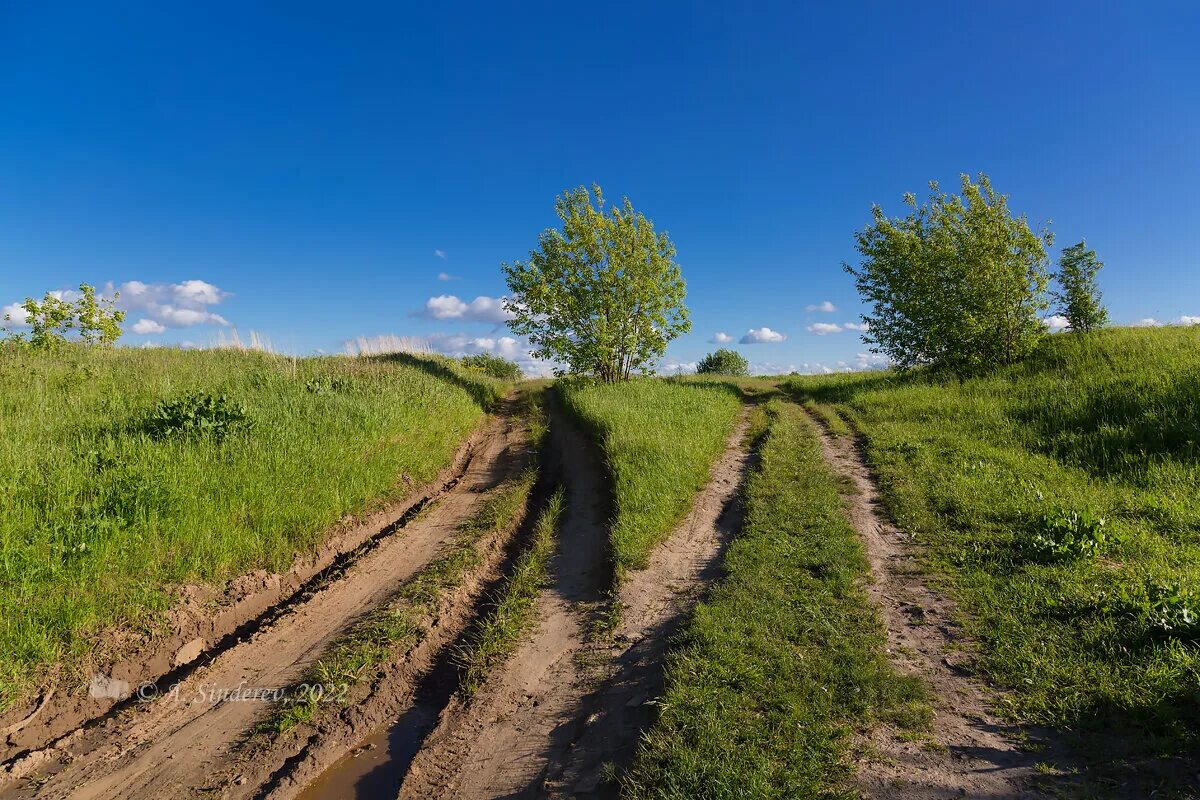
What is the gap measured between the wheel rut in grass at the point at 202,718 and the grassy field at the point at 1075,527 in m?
5.84

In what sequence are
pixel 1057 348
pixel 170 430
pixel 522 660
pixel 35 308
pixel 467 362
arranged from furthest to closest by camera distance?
pixel 467 362
pixel 1057 348
pixel 35 308
pixel 170 430
pixel 522 660

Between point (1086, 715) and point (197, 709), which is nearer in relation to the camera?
point (1086, 715)

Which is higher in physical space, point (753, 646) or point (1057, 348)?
point (1057, 348)

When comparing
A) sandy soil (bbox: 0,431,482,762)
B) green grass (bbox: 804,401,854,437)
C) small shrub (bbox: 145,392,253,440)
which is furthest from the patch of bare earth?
green grass (bbox: 804,401,854,437)

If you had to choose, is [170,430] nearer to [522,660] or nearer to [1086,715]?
[522,660]

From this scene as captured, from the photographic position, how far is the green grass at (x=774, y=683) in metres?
3.30

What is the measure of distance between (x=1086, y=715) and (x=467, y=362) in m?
26.0

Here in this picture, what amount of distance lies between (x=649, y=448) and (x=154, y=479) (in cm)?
750

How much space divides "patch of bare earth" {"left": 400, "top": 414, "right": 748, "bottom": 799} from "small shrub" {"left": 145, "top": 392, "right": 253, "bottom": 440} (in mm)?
5910

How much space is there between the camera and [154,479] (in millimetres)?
6719

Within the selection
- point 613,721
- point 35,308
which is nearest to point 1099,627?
point 613,721

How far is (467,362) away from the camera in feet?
89.2

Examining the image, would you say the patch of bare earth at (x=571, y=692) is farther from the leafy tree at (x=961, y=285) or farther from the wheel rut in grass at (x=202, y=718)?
the leafy tree at (x=961, y=285)

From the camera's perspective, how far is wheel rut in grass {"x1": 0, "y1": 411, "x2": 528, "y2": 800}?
375 cm
